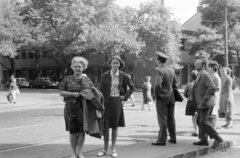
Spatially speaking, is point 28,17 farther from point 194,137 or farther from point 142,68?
point 194,137

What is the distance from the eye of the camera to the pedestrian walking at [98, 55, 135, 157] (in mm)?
5984

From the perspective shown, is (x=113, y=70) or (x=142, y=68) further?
(x=142, y=68)

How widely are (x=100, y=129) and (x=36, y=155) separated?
59.6 inches

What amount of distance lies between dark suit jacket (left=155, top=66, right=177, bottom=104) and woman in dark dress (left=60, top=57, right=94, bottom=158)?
5.48ft

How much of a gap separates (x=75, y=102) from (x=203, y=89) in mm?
2618

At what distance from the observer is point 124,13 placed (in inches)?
1644

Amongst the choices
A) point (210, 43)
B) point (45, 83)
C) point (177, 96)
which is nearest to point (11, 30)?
point (45, 83)

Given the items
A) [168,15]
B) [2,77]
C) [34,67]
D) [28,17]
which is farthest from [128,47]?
[2,77]

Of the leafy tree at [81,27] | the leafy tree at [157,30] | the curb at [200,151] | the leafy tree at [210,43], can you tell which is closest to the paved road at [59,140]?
the curb at [200,151]

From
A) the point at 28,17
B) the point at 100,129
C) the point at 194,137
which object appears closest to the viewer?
the point at 100,129

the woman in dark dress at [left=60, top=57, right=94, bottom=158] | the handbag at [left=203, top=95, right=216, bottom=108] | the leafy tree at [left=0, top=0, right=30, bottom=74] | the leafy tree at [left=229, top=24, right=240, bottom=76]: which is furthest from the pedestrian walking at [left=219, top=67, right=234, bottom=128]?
the leafy tree at [left=0, top=0, right=30, bottom=74]

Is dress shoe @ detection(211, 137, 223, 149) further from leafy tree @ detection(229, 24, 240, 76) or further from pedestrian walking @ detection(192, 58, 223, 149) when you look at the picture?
leafy tree @ detection(229, 24, 240, 76)

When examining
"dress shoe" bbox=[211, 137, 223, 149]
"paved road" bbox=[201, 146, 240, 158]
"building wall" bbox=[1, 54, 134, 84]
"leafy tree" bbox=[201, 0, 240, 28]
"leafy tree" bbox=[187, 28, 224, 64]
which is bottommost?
"paved road" bbox=[201, 146, 240, 158]

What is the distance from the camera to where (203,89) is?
6.80m
